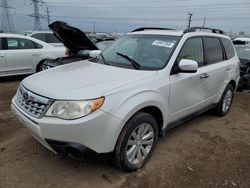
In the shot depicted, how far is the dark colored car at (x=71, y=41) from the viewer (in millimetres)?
6137

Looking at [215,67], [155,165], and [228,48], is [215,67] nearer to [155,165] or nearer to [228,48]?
[228,48]

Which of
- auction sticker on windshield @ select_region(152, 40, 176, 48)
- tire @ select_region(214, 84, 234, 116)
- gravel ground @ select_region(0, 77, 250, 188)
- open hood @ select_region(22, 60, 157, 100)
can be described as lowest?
gravel ground @ select_region(0, 77, 250, 188)

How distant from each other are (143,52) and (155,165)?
160 centimetres

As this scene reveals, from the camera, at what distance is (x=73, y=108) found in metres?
2.52

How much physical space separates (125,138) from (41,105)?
962 mm

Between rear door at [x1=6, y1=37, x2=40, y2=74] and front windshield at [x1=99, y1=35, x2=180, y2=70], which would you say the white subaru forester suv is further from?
rear door at [x1=6, y1=37, x2=40, y2=74]

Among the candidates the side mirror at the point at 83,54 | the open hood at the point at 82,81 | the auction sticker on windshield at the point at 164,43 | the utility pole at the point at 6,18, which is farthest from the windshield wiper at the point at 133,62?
the utility pole at the point at 6,18

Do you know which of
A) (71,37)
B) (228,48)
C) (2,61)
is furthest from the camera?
(2,61)

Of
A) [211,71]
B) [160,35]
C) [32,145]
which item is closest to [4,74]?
[32,145]

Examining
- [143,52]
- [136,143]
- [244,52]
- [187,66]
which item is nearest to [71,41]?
[143,52]

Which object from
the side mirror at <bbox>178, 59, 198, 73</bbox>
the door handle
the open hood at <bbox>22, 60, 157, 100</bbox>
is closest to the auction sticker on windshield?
the side mirror at <bbox>178, 59, 198, 73</bbox>

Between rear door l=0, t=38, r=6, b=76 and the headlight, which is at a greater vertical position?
the headlight

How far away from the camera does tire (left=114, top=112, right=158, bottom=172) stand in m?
→ 2.82

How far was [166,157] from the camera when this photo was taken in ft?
11.5
